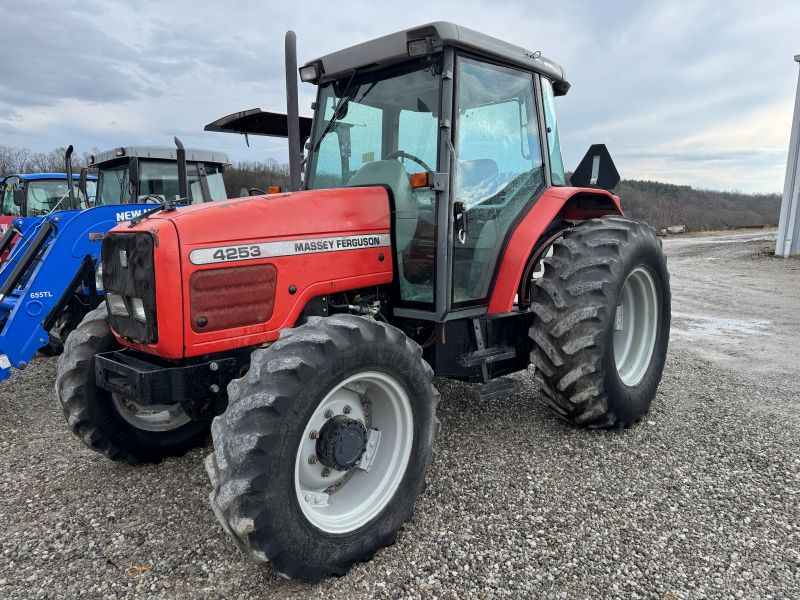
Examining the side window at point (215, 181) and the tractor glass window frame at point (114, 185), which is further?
the side window at point (215, 181)

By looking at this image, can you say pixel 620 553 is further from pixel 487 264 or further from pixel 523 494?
pixel 487 264

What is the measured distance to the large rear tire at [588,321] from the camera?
10.7ft

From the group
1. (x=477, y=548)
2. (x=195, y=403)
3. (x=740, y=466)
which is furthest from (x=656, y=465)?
(x=195, y=403)

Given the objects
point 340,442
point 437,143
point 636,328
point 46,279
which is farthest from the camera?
point 46,279

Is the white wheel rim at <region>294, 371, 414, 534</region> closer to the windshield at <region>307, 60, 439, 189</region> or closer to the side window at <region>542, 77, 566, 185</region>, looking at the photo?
the windshield at <region>307, 60, 439, 189</region>

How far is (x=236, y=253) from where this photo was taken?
2551 millimetres

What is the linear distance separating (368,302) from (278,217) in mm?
742

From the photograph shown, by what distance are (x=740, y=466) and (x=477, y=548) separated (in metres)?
1.75

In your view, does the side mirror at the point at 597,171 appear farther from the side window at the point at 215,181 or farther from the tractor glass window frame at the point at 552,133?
the side window at the point at 215,181

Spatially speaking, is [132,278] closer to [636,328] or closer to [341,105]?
[341,105]

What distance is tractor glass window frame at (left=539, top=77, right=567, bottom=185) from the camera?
376 centimetres

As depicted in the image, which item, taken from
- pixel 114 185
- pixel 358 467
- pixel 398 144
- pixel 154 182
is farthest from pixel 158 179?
pixel 358 467

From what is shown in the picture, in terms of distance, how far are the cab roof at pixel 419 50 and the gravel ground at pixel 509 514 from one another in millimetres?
2231

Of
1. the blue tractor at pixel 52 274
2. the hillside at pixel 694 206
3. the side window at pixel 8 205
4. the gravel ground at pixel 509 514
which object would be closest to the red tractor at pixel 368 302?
the gravel ground at pixel 509 514
